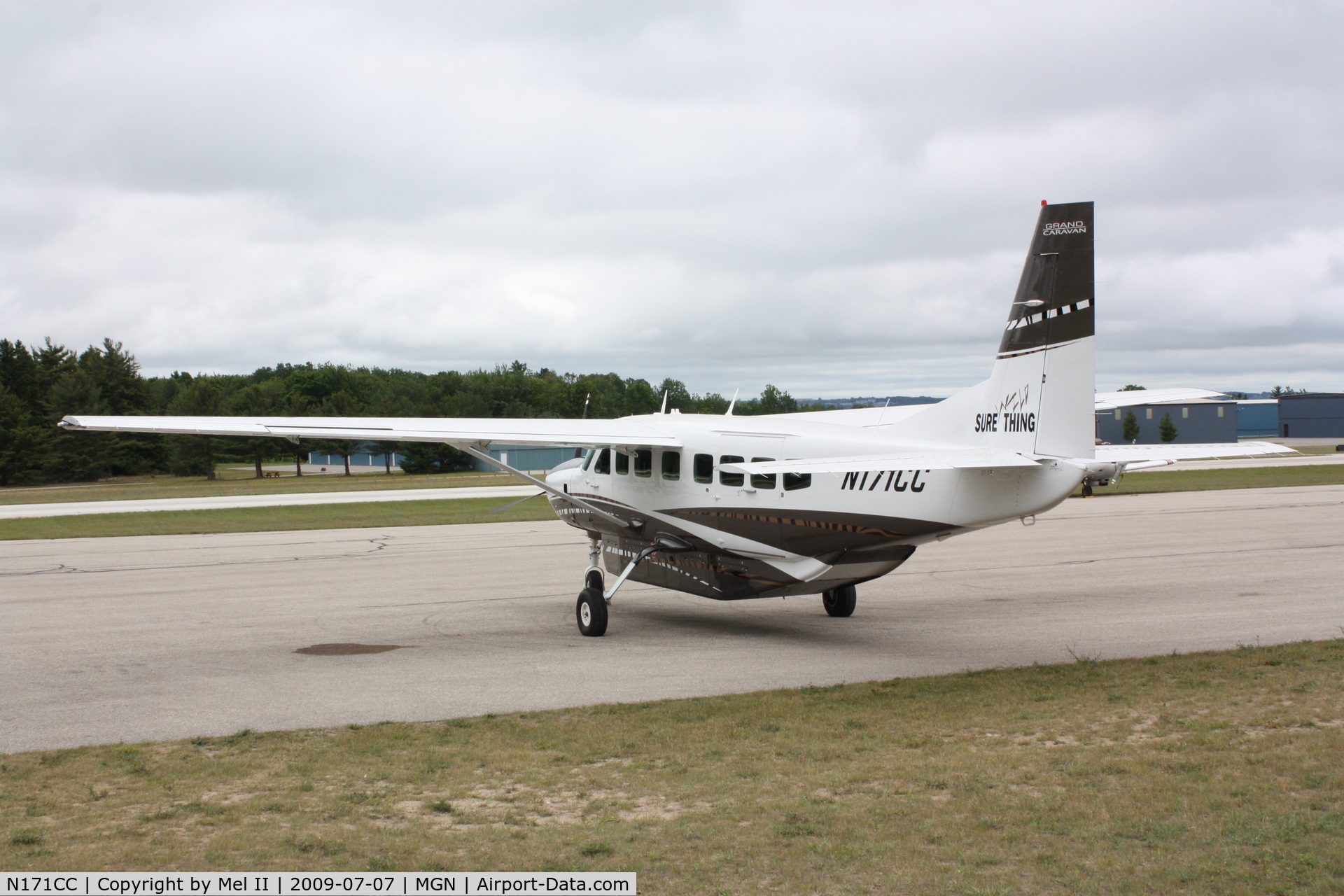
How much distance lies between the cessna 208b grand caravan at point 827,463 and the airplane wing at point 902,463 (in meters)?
0.03

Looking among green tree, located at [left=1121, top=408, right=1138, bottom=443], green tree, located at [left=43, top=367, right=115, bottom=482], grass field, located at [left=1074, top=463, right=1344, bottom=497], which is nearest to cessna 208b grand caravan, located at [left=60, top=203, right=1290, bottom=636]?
grass field, located at [left=1074, top=463, right=1344, bottom=497]

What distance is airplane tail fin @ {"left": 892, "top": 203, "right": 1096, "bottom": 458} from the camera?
11188 millimetres

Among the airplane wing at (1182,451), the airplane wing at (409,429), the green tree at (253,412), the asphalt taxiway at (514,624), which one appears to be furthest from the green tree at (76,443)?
the airplane wing at (1182,451)

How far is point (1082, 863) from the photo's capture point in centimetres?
562

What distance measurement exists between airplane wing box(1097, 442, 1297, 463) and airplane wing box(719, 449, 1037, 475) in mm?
1041

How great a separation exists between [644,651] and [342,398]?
75.0 meters

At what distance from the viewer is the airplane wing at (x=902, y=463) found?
1086 cm

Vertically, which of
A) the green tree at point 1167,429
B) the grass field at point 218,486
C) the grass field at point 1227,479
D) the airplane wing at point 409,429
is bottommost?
the grass field at point 218,486

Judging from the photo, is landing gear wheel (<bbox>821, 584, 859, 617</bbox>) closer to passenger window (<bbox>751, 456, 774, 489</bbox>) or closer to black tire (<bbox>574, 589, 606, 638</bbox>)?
passenger window (<bbox>751, 456, 774, 489</bbox>)

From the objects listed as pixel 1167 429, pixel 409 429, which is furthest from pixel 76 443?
pixel 1167 429

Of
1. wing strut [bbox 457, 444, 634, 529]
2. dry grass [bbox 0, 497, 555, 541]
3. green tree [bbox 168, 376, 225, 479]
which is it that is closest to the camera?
wing strut [bbox 457, 444, 634, 529]

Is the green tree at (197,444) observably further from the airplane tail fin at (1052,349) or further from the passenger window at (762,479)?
the airplane tail fin at (1052,349)

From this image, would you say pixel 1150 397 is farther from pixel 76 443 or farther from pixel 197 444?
pixel 76 443

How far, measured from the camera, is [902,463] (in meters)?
11.3
